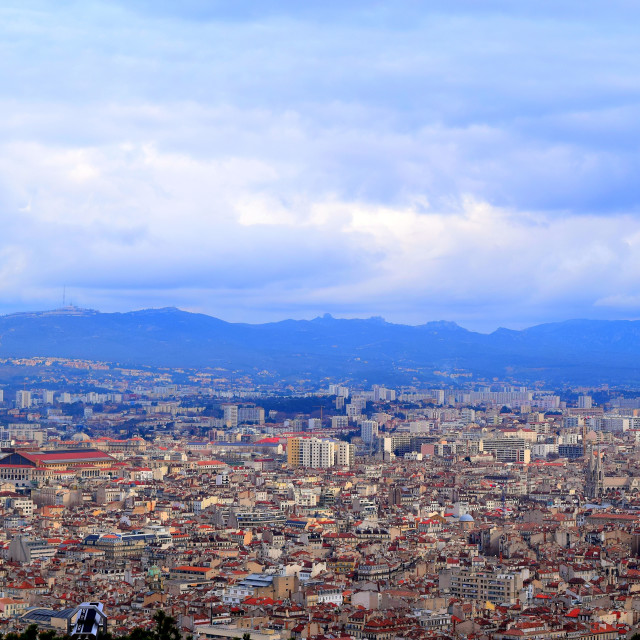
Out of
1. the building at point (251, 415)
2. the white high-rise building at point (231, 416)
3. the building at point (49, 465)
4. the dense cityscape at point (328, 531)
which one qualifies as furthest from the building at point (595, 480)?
the building at point (251, 415)

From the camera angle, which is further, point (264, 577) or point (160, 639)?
point (264, 577)

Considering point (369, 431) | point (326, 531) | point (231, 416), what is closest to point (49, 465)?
→ point (326, 531)

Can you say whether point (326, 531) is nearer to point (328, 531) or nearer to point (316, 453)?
point (328, 531)

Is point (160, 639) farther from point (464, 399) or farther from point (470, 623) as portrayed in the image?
point (464, 399)

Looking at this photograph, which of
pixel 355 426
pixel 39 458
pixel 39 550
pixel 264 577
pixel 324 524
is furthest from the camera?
pixel 355 426

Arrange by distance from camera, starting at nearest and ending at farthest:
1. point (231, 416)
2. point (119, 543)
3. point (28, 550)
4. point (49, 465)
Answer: point (28, 550) < point (119, 543) < point (49, 465) < point (231, 416)

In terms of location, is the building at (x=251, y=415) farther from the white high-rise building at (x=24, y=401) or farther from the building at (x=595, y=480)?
the building at (x=595, y=480)

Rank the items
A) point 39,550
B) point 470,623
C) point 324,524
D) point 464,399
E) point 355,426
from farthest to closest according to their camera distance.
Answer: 1. point 464,399
2. point 355,426
3. point 324,524
4. point 39,550
5. point 470,623

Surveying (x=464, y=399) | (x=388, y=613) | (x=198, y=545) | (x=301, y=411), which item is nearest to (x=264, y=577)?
(x=388, y=613)
